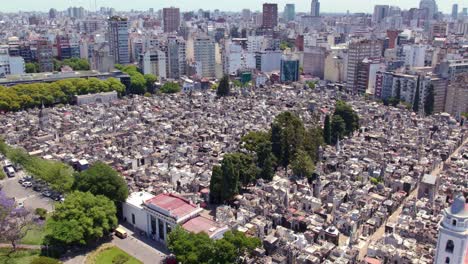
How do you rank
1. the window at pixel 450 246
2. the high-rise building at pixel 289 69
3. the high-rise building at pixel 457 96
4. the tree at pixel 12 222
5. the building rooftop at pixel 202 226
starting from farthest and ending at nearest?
the high-rise building at pixel 289 69
the high-rise building at pixel 457 96
the building rooftop at pixel 202 226
the tree at pixel 12 222
the window at pixel 450 246

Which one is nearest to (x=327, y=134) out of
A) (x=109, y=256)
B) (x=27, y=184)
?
(x=109, y=256)

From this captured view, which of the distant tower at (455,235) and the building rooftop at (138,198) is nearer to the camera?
the distant tower at (455,235)

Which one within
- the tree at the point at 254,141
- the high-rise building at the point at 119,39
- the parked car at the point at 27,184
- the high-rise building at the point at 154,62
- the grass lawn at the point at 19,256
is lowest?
the grass lawn at the point at 19,256

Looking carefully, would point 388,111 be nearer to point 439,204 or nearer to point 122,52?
point 439,204

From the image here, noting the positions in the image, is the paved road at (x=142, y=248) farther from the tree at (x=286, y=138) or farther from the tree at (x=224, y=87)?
the tree at (x=224, y=87)

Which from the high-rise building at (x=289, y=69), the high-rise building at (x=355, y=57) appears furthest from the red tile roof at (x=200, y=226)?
the high-rise building at (x=289, y=69)

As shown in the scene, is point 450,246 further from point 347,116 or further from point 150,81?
point 150,81
